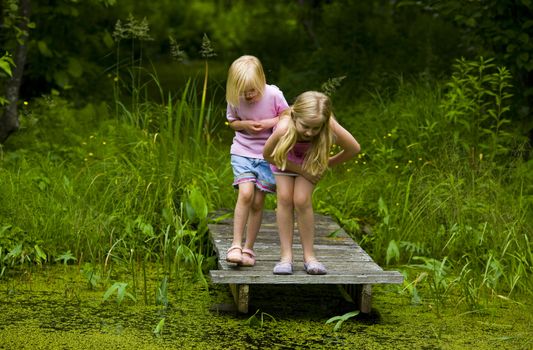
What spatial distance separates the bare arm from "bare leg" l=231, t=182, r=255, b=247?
0.45 metres

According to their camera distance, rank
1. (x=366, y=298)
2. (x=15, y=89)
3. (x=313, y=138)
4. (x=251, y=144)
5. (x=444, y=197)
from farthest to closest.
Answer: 1. (x=15, y=89)
2. (x=444, y=197)
3. (x=251, y=144)
4. (x=366, y=298)
5. (x=313, y=138)

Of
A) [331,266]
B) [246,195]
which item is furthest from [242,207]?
[331,266]

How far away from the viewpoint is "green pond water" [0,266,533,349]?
186 inches

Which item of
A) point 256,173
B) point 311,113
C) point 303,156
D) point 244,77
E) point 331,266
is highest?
point 244,77

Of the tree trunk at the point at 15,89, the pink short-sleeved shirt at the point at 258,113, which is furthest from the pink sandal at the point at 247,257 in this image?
the tree trunk at the point at 15,89

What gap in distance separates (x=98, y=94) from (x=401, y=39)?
346 centimetres

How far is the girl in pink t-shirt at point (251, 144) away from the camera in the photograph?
5266 mm

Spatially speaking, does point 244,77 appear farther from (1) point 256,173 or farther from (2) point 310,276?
(2) point 310,276

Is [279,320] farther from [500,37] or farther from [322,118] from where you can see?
[500,37]

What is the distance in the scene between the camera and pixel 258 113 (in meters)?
5.37

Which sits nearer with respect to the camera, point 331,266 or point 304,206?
point 304,206

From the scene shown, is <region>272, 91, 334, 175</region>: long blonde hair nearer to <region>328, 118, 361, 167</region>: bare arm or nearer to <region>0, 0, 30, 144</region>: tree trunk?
<region>328, 118, 361, 167</region>: bare arm

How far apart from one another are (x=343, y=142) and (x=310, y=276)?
0.71m

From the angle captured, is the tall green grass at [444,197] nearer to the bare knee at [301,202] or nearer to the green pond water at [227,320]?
the green pond water at [227,320]
